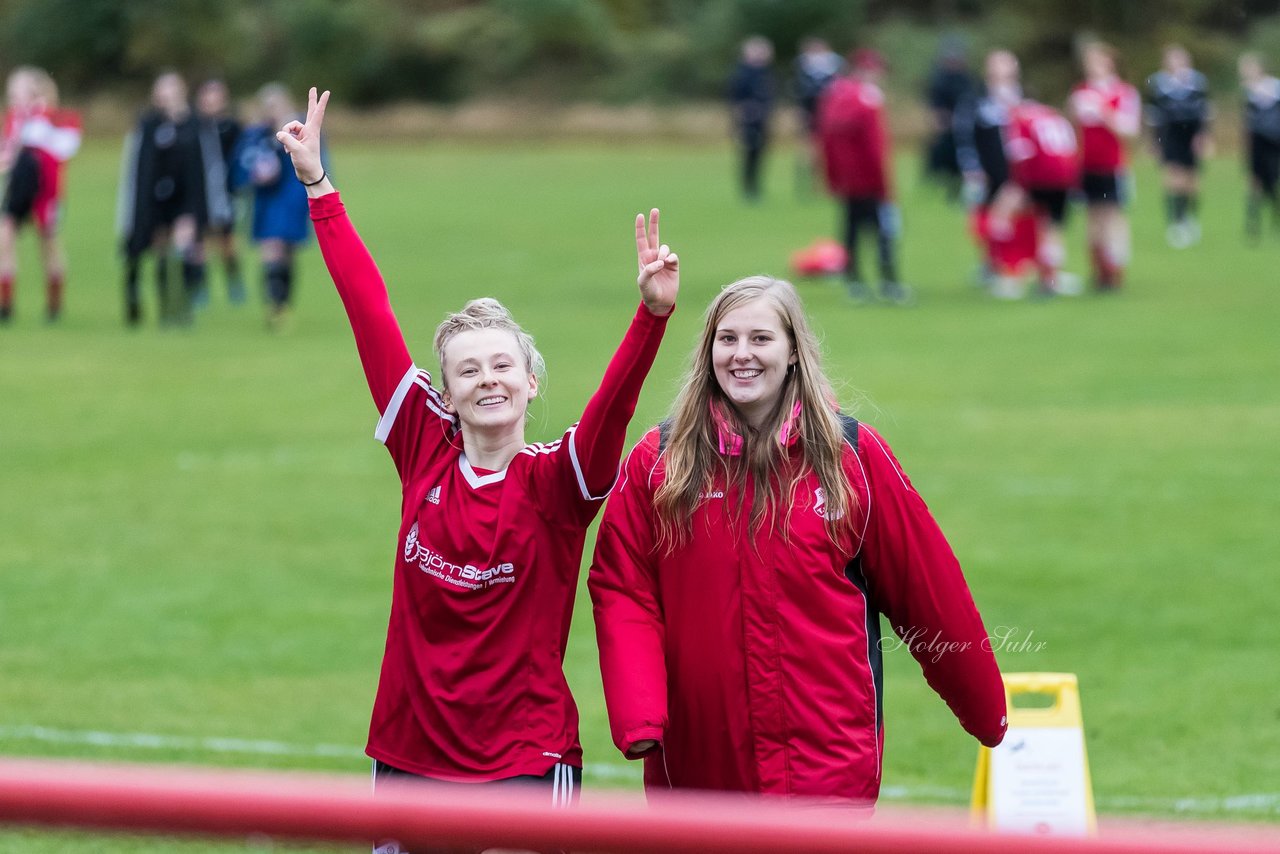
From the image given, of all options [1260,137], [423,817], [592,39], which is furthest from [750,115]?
[423,817]

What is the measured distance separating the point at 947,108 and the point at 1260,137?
9201mm

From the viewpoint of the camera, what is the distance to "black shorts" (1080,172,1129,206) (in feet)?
66.0

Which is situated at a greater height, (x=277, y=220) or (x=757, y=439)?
(x=277, y=220)

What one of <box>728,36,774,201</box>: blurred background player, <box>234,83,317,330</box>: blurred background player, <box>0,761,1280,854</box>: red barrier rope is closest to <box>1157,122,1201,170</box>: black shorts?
<box>728,36,774,201</box>: blurred background player

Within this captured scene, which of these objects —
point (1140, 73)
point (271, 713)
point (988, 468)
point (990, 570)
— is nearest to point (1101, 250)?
point (988, 468)

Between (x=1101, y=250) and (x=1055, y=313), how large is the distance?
1867 mm

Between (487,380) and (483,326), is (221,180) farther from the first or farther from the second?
(487,380)

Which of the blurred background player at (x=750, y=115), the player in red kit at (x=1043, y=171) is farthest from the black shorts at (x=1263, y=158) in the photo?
the blurred background player at (x=750, y=115)

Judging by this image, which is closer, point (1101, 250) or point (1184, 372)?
point (1184, 372)

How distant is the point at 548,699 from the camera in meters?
4.08

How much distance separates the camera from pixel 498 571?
13.4 feet

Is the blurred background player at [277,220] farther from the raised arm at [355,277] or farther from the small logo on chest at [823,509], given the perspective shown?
the small logo on chest at [823,509]

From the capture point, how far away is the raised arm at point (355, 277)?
4418mm

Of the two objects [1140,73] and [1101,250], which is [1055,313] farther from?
[1140,73]
